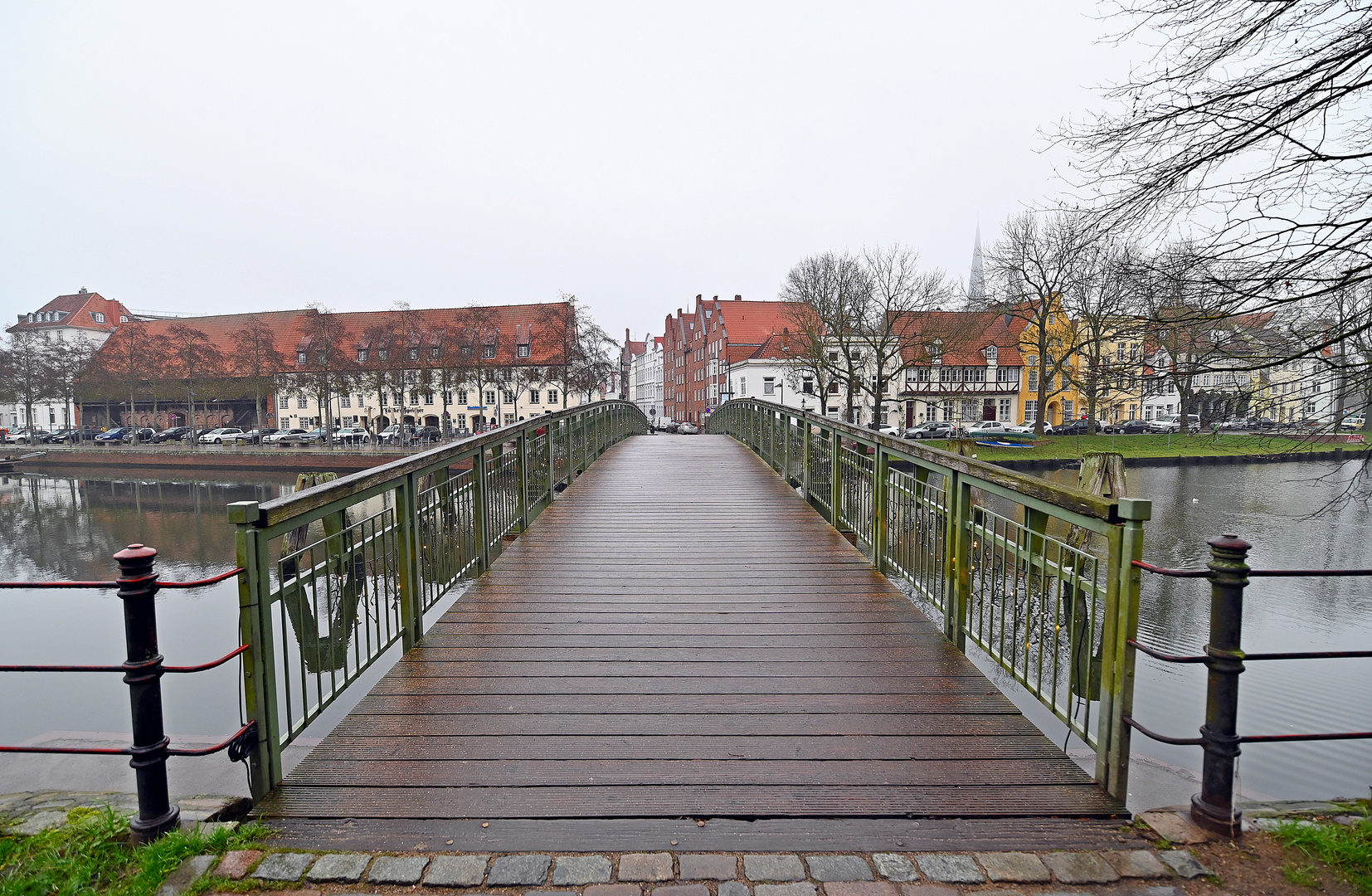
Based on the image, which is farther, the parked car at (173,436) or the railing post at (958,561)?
the parked car at (173,436)

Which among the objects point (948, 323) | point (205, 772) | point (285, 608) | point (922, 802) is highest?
point (948, 323)

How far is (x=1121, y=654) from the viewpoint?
2477 millimetres

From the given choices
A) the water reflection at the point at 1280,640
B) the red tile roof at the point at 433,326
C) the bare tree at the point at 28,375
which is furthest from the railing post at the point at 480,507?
the bare tree at the point at 28,375

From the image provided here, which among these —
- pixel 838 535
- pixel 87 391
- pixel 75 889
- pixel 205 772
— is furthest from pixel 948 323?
pixel 87 391

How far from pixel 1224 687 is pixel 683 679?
2124 mm

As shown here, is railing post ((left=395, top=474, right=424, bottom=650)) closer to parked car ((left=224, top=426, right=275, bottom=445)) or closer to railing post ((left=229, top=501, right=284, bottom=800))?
railing post ((left=229, top=501, right=284, bottom=800))

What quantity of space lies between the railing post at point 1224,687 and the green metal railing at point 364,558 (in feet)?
9.69

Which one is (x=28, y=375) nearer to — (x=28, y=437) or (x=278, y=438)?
(x=28, y=437)

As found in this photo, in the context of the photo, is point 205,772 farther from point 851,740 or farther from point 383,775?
point 851,740

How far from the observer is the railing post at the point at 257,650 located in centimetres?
243

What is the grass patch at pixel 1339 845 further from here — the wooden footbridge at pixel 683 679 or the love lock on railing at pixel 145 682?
the love lock on railing at pixel 145 682

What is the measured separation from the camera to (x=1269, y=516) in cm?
1678

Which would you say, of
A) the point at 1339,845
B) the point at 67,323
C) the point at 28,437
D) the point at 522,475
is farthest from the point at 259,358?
the point at 1339,845

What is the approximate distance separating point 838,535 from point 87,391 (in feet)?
203
